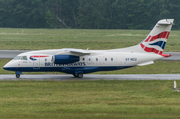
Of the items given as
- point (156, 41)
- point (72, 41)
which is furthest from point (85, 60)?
point (72, 41)

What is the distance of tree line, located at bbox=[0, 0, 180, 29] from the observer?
410ft

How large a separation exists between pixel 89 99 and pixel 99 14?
107m

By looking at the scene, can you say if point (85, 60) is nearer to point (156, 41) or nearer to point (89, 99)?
point (156, 41)

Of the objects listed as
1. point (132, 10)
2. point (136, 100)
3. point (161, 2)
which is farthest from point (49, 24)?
point (136, 100)

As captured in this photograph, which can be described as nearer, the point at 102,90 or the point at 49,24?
the point at 102,90

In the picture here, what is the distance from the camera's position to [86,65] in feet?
101

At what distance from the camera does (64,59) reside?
98.8 ft

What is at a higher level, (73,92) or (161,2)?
(161,2)

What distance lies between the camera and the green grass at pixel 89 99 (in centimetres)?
1703

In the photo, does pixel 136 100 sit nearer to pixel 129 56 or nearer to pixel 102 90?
pixel 102 90

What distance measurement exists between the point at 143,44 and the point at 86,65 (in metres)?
6.51

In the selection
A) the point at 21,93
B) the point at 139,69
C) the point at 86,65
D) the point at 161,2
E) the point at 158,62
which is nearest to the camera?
the point at 21,93

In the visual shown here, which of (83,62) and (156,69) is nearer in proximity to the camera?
(83,62)

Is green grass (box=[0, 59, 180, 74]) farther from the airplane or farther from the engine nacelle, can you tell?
the engine nacelle
